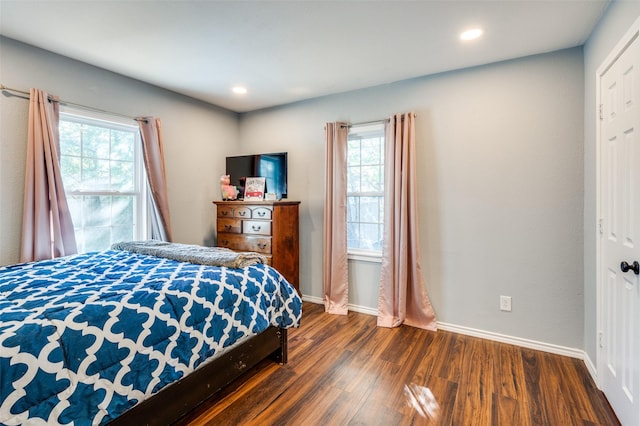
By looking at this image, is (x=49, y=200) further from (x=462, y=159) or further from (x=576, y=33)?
(x=576, y=33)

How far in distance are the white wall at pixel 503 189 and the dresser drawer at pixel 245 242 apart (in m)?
1.19

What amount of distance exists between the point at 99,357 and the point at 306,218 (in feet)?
8.67

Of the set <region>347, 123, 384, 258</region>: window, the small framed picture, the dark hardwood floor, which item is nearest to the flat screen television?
the small framed picture

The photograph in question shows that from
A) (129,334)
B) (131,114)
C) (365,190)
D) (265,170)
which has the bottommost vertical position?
(129,334)

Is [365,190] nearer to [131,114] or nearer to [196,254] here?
[196,254]

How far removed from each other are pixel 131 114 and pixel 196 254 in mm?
1785

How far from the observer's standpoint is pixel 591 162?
2.17m

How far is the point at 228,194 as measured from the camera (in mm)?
3691

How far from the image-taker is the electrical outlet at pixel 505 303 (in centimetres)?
263

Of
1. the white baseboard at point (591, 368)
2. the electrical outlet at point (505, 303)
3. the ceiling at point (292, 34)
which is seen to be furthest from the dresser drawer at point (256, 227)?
the white baseboard at point (591, 368)

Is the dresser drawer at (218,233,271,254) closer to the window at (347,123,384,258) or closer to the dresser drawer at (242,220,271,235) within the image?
the dresser drawer at (242,220,271,235)

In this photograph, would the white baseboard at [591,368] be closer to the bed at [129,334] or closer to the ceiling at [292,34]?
the bed at [129,334]

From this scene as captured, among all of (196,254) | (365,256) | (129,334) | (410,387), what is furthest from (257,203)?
(410,387)

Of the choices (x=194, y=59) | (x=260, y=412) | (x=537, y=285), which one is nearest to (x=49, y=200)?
(x=194, y=59)
